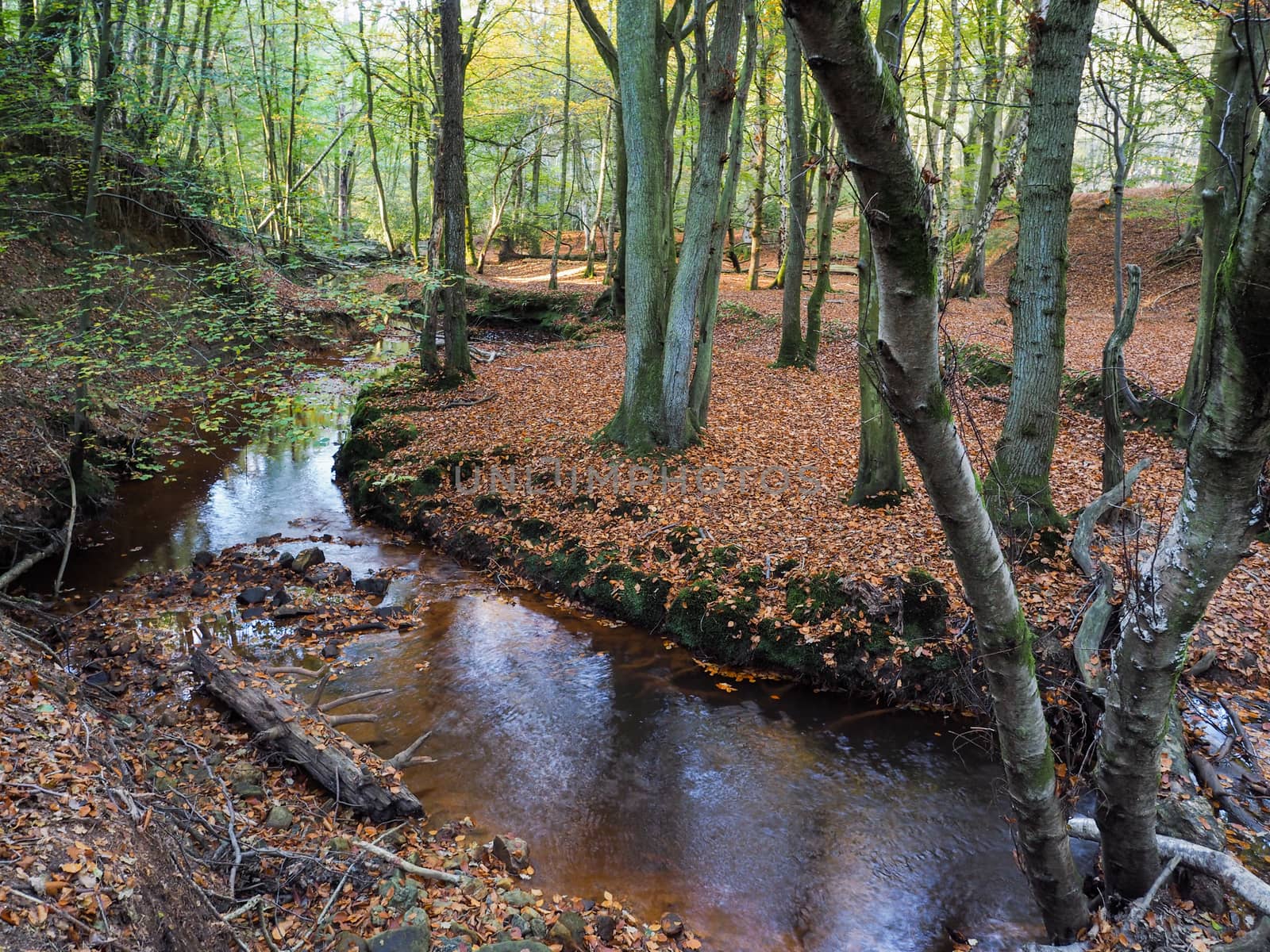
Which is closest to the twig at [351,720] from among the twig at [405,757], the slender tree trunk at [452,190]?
the twig at [405,757]

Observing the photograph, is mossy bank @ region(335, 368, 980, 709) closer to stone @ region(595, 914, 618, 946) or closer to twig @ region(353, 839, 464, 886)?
stone @ region(595, 914, 618, 946)

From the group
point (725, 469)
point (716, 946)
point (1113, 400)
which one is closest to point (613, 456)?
point (725, 469)

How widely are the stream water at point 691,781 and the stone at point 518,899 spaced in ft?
0.99

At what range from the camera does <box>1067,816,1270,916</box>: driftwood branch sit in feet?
10.7

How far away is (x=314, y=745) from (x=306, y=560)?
14.4 ft

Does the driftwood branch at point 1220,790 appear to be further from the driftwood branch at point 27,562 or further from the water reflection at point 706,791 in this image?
the driftwood branch at point 27,562

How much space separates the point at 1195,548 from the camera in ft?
8.91

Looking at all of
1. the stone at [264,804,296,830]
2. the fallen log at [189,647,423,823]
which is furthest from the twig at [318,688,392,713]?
the stone at [264,804,296,830]

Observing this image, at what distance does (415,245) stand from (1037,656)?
918 inches

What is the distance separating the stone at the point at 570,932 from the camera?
162 inches

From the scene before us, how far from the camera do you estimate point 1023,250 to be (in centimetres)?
651

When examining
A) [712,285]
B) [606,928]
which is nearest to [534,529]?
[712,285]

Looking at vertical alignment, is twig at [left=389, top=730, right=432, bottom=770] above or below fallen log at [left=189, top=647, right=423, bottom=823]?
below

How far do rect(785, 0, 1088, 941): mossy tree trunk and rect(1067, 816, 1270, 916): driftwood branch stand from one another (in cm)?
49
